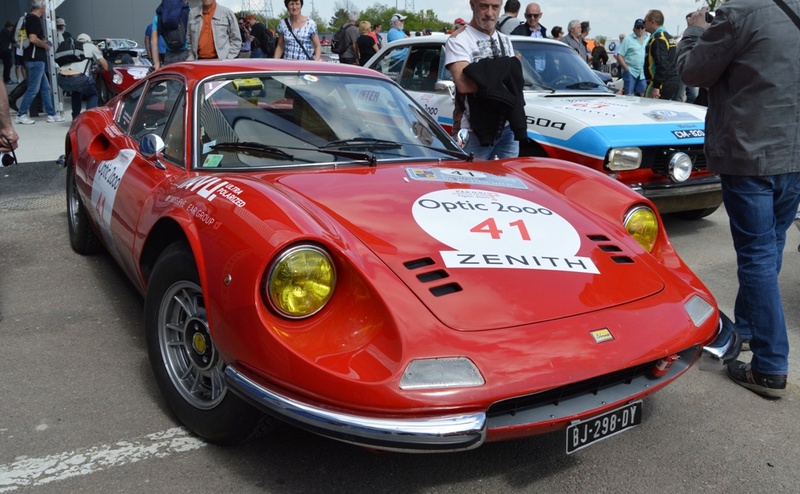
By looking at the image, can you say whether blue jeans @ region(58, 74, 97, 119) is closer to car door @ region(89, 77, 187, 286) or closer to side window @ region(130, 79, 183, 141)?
car door @ region(89, 77, 187, 286)

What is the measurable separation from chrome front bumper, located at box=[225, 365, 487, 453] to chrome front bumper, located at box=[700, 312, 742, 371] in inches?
39.3

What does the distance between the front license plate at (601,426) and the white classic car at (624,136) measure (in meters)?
3.07

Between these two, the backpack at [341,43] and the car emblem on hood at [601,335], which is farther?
the backpack at [341,43]

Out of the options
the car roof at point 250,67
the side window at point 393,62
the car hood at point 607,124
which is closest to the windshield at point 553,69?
the car hood at point 607,124

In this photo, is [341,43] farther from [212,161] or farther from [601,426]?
[601,426]

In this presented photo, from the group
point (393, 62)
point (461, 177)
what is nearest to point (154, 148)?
point (461, 177)

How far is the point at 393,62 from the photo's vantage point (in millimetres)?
7355

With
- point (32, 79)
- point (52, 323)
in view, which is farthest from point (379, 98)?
point (32, 79)

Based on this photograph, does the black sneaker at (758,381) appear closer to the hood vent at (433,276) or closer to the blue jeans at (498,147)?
the hood vent at (433,276)

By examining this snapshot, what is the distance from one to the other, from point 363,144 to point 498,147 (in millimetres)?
1985

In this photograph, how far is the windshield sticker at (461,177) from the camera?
319 cm

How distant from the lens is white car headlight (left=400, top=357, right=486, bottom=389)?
6.88 feet

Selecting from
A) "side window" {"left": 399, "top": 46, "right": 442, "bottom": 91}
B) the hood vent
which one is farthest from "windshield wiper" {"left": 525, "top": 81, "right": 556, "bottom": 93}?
the hood vent

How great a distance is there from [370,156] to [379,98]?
64 centimetres
